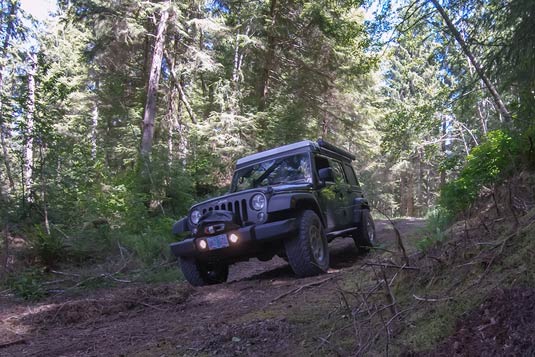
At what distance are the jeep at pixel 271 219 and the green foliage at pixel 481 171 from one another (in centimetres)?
211

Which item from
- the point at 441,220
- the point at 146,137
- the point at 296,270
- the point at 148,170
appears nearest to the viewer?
the point at 296,270

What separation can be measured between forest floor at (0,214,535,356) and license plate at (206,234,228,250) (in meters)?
0.57

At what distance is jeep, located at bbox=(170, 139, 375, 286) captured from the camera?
5.58m

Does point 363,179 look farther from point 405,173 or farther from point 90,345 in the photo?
point 90,345

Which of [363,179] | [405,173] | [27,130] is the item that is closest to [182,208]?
[27,130]

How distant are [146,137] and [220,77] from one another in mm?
4867

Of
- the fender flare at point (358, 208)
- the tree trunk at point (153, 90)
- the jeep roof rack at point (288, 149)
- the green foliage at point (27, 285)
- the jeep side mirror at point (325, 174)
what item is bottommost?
the green foliage at point (27, 285)

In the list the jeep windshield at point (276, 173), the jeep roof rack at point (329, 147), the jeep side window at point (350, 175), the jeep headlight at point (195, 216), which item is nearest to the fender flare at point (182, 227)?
the jeep headlight at point (195, 216)

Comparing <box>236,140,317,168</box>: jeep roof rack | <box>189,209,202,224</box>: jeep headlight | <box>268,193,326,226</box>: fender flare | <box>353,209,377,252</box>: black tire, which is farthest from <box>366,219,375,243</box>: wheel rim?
<box>189,209,202,224</box>: jeep headlight

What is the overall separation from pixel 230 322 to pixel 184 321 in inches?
25.2

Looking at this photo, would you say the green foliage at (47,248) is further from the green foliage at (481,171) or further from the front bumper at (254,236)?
the green foliage at (481,171)

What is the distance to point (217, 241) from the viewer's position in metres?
5.69

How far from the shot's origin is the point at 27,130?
9711 millimetres

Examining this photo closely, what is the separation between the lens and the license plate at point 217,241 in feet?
18.5
